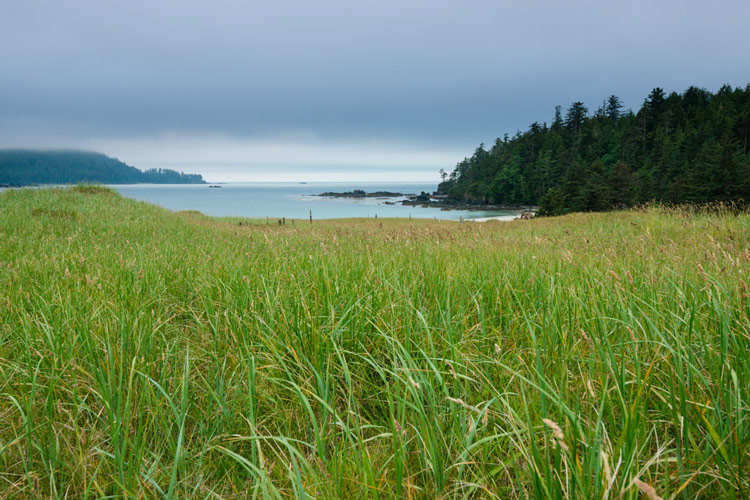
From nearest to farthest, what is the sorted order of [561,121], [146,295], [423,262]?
[146,295] < [423,262] < [561,121]

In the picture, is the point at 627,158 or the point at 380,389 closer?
the point at 380,389

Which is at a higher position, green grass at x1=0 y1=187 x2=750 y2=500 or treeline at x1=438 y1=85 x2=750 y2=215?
treeline at x1=438 y1=85 x2=750 y2=215

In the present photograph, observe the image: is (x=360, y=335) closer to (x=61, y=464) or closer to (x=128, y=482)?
(x=128, y=482)

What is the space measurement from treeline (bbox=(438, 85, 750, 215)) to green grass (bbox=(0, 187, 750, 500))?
43.8 meters

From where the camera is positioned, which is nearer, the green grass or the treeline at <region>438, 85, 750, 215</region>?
the green grass

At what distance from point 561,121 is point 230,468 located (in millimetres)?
127045

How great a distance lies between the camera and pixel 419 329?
266cm

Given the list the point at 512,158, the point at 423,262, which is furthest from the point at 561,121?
the point at 423,262

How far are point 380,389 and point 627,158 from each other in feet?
330

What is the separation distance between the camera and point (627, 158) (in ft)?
271

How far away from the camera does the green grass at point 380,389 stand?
1.38 meters

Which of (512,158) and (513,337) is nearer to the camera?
(513,337)

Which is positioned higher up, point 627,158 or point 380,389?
point 627,158

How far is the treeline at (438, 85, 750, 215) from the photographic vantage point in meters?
53.3
